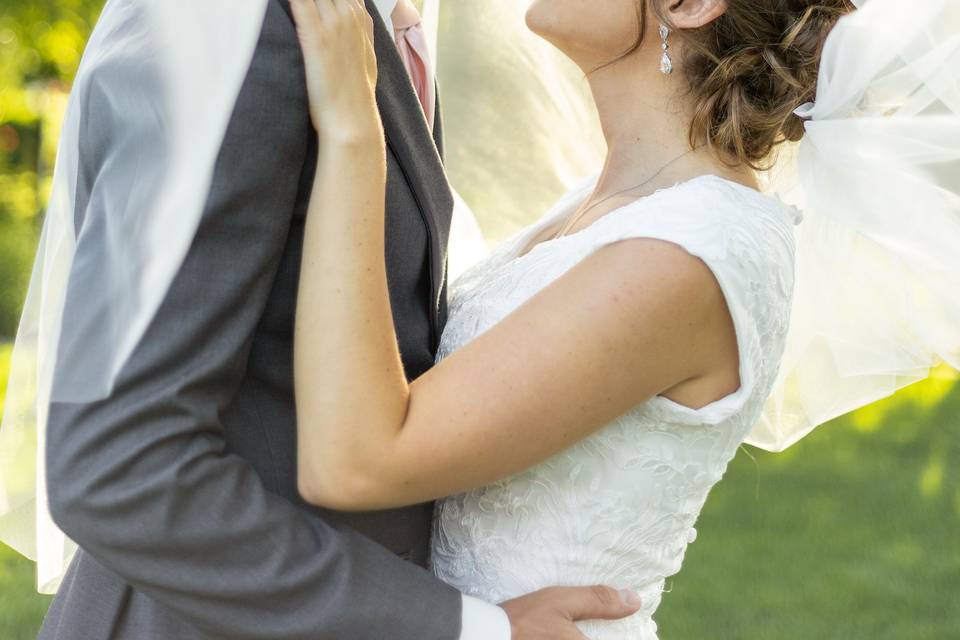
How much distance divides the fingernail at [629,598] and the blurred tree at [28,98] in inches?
262

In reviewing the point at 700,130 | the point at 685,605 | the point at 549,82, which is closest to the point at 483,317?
the point at 700,130

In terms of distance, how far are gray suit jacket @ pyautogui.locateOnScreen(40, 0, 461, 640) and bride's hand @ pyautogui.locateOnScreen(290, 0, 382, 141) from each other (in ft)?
0.08

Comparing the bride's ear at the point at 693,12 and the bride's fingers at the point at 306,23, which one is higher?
the bride's fingers at the point at 306,23

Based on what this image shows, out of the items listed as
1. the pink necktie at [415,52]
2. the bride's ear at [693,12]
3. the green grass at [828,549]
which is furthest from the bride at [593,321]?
the green grass at [828,549]

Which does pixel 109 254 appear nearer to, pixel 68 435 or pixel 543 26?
pixel 68 435

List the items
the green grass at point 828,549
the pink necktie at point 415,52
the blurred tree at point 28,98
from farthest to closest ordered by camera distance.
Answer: the blurred tree at point 28,98
the green grass at point 828,549
the pink necktie at point 415,52

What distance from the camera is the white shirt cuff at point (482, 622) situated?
2021 mm

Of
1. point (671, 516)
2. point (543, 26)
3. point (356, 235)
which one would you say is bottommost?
point (671, 516)

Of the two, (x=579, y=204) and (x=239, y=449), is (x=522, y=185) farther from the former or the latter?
(x=239, y=449)

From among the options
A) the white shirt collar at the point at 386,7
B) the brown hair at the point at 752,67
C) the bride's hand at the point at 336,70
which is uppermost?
the bride's hand at the point at 336,70

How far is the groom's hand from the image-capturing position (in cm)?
214

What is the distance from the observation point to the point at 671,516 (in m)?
2.35

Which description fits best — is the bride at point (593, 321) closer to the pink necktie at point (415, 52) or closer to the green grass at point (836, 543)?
the pink necktie at point (415, 52)

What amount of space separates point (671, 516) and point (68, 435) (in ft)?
3.76
